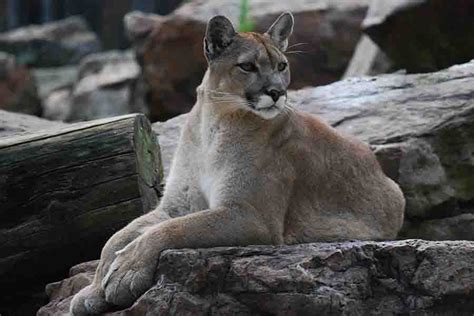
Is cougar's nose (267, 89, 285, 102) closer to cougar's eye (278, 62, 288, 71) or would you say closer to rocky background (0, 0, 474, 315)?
cougar's eye (278, 62, 288, 71)

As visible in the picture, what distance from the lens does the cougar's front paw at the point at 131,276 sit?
5773 millimetres

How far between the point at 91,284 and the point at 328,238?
5.23 ft

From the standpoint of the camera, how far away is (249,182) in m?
6.32

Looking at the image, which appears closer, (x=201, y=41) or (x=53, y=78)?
(x=201, y=41)

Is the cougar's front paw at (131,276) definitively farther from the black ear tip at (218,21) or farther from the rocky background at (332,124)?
the black ear tip at (218,21)

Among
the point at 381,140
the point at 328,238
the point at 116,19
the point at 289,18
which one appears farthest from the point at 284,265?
the point at 116,19

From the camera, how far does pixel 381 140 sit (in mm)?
8969

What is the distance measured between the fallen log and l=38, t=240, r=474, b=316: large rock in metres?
1.57

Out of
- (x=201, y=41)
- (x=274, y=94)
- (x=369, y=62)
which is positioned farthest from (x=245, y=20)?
(x=274, y=94)

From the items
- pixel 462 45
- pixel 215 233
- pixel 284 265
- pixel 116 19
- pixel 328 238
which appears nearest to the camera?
pixel 284 265

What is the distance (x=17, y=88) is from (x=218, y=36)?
14.2 meters

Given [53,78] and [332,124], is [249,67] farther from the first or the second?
[53,78]

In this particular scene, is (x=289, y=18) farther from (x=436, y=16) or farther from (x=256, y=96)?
(x=436, y=16)

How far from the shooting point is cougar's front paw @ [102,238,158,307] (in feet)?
18.9
